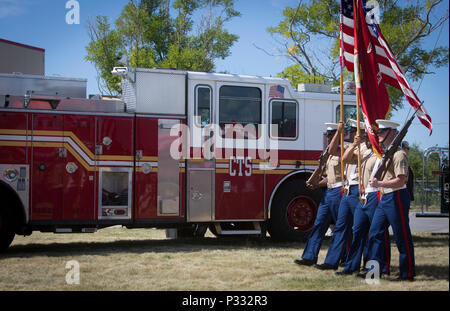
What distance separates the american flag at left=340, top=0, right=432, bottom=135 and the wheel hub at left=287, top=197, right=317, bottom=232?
3495mm

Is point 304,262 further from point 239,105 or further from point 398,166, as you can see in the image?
point 239,105

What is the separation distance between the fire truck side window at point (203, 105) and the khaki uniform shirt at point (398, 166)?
430cm

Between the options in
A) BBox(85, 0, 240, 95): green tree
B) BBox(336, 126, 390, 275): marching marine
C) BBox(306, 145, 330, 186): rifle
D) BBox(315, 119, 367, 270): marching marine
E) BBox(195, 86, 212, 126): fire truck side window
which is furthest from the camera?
BBox(85, 0, 240, 95): green tree

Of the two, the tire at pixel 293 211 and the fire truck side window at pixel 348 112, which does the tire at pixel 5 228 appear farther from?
the fire truck side window at pixel 348 112

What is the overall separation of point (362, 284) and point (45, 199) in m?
5.50

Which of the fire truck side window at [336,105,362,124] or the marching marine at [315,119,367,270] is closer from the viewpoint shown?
the marching marine at [315,119,367,270]

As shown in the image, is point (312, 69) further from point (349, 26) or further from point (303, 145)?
point (349, 26)

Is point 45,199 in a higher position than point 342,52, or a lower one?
lower

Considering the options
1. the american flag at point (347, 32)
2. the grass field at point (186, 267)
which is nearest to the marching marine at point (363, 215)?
the grass field at point (186, 267)

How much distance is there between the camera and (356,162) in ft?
26.4

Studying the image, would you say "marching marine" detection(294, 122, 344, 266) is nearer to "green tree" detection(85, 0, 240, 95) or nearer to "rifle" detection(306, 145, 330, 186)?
"rifle" detection(306, 145, 330, 186)

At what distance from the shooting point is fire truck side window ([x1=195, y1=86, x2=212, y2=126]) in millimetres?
10695

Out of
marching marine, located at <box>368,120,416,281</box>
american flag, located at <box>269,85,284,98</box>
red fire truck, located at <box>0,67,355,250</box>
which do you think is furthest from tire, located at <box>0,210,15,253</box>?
marching marine, located at <box>368,120,416,281</box>

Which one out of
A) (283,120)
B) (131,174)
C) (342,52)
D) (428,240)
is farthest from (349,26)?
(428,240)
